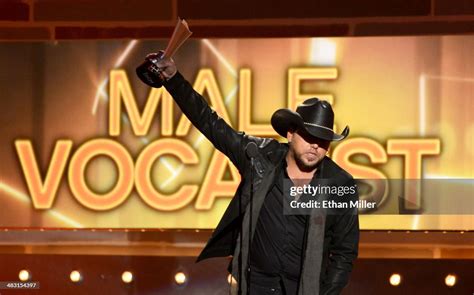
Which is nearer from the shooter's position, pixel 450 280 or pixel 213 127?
pixel 213 127

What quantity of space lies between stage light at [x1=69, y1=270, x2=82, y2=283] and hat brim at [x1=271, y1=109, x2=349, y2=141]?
177 cm

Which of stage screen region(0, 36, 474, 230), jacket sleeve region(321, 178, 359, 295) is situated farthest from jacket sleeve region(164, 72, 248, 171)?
stage screen region(0, 36, 474, 230)

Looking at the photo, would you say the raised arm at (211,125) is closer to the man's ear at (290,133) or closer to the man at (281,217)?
the man at (281,217)

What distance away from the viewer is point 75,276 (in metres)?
4.62

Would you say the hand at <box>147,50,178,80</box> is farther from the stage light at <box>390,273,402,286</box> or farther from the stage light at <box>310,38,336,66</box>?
the stage light at <box>390,273,402,286</box>

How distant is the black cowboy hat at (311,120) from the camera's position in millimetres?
3129

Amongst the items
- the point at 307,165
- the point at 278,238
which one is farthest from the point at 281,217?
the point at 307,165

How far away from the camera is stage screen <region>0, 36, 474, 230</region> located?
4.53 m

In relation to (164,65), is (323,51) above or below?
above

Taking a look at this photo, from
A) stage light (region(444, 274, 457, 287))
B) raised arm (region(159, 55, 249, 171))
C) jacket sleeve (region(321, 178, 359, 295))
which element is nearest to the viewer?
jacket sleeve (region(321, 178, 359, 295))

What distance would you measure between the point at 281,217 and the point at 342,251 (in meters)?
0.25

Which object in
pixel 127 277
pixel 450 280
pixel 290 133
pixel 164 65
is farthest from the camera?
pixel 127 277

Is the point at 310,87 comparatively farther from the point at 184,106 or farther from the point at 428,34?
the point at 184,106

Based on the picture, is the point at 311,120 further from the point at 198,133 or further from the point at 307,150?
the point at 198,133
